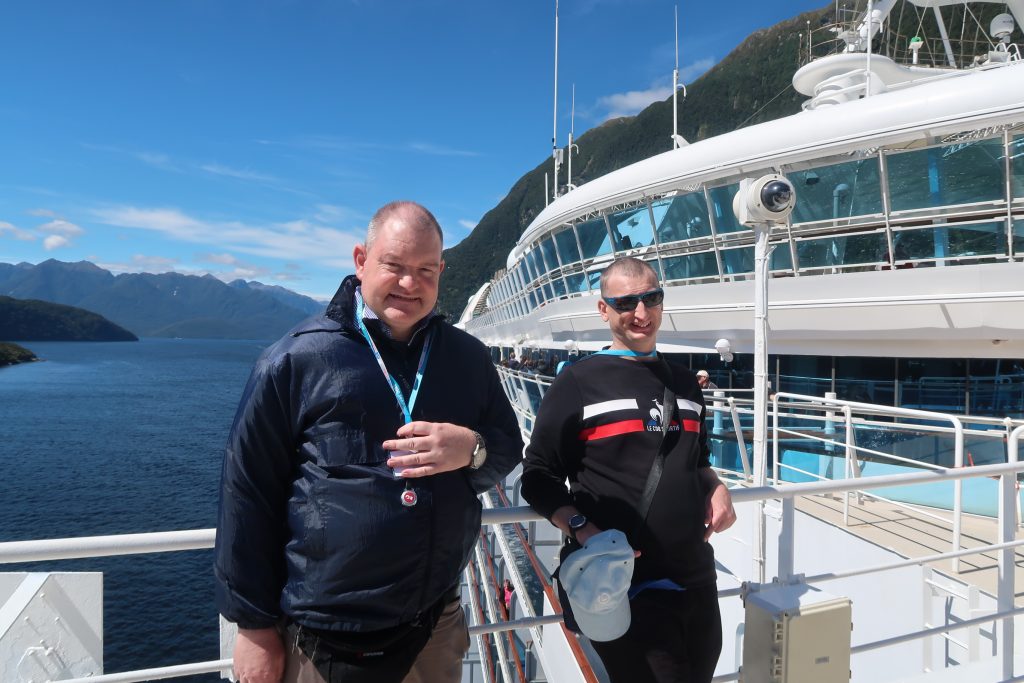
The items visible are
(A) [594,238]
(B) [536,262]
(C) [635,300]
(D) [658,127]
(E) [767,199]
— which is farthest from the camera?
(D) [658,127]

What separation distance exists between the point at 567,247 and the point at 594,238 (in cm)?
96

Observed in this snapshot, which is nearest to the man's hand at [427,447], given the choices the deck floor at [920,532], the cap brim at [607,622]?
the cap brim at [607,622]

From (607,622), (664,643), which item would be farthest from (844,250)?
(607,622)

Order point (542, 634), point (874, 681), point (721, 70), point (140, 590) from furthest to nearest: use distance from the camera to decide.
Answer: point (721, 70)
point (140, 590)
point (542, 634)
point (874, 681)

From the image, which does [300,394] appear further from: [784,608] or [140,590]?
[140,590]

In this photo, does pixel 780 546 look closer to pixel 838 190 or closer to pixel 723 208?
pixel 838 190

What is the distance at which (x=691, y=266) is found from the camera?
8.49 metres

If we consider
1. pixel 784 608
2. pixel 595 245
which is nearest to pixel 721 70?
pixel 595 245

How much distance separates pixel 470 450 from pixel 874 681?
184 inches

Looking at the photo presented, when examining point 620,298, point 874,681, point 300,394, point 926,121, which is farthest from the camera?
point 926,121

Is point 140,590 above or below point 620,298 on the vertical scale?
below

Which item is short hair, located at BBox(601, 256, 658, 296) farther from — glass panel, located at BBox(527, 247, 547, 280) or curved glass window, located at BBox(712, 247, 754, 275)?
glass panel, located at BBox(527, 247, 547, 280)

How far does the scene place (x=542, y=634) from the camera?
7504 mm

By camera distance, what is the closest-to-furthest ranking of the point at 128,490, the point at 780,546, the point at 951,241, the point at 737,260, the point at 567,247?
the point at 780,546
the point at 951,241
the point at 737,260
the point at 567,247
the point at 128,490
